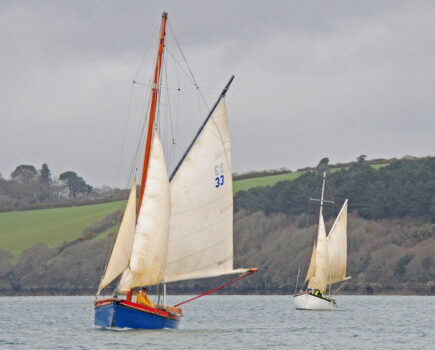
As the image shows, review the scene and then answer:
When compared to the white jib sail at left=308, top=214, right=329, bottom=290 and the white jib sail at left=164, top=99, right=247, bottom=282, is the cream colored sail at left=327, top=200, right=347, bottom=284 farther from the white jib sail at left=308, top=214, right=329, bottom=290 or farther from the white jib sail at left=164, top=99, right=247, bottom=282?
the white jib sail at left=164, top=99, right=247, bottom=282

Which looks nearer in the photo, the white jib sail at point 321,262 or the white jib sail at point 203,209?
the white jib sail at point 203,209

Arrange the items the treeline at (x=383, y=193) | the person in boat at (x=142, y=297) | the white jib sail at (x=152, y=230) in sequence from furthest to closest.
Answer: the treeline at (x=383, y=193), the person in boat at (x=142, y=297), the white jib sail at (x=152, y=230)

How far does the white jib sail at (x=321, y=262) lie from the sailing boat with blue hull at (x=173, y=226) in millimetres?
43524

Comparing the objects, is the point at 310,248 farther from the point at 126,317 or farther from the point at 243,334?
the point at 126,317

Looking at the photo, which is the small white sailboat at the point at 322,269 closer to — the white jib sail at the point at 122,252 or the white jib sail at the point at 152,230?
the white jib sail at the point at 152,230

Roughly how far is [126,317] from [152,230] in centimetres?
492

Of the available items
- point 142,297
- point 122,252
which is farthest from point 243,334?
point 122,252

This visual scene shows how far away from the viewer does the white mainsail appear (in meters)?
94.4

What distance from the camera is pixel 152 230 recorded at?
161 feet

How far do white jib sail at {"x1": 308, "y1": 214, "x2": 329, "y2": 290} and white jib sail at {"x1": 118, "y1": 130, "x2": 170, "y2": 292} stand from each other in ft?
152

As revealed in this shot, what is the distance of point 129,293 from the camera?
166 feet

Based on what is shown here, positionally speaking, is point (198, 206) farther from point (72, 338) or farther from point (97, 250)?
point (97, 250)

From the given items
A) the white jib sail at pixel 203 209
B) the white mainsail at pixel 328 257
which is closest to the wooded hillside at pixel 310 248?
the white mainsail at pixel 328 257

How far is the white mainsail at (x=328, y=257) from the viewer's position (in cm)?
9444
